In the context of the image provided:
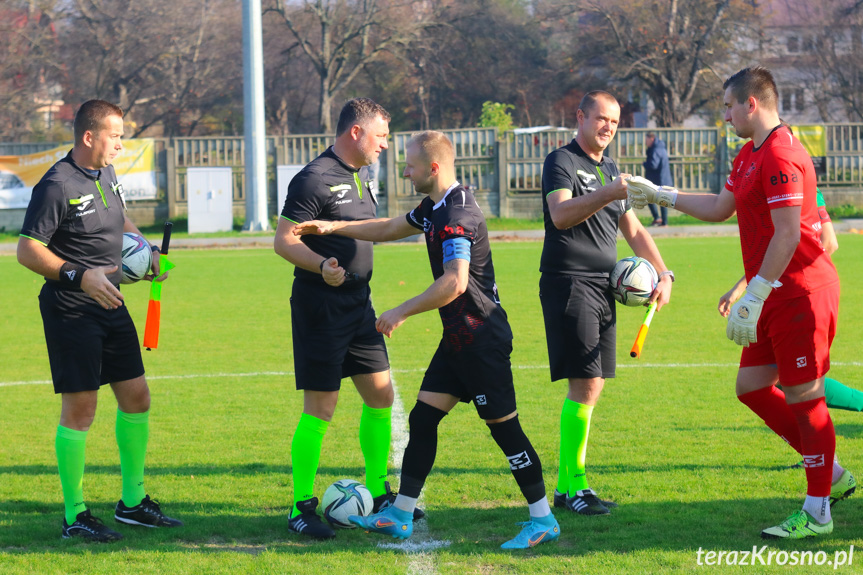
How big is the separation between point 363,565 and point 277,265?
1497 cm

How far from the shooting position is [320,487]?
572cm

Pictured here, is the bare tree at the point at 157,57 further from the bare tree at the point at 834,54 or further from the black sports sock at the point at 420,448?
the black sports sock at the point at 420,448

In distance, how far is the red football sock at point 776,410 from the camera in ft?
16.7

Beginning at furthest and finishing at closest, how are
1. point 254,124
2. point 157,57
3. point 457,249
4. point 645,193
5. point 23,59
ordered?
point 157,57
point 23,59
point 254,124
point 645,193
point 457,249

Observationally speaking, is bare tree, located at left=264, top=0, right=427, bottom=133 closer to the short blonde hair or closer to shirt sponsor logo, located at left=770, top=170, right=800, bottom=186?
the short blonde hair

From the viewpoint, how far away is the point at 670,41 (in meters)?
41.9

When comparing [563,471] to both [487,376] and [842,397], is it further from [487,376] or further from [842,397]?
[842,397]

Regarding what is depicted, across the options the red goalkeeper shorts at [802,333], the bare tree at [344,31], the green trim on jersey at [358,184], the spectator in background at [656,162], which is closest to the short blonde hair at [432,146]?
the green trim on jersey at [358,184]

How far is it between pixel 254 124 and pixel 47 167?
21.2ft

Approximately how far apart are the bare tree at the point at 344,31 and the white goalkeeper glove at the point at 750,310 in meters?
41.6

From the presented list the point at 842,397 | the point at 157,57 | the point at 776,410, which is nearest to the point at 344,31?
the point at 157,57

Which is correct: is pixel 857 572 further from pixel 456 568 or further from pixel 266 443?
pixel 266 443

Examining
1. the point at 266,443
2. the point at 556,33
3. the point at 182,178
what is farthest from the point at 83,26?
the point at 266,443

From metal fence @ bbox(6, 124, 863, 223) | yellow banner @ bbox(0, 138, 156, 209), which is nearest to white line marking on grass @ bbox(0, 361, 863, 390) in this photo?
yellow banner @ bbox(0, 138, 156, 209)
